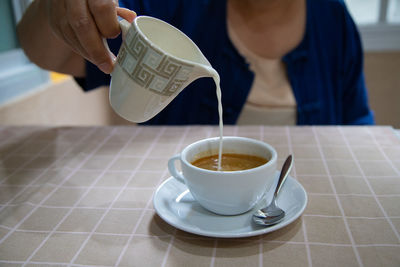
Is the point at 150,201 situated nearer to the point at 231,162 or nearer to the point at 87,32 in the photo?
the point at 231,162

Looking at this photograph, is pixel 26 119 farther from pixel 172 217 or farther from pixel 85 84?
pixel 172 217

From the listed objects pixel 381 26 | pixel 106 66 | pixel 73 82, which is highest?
pixel 106 66

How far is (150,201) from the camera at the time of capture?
0.70 m

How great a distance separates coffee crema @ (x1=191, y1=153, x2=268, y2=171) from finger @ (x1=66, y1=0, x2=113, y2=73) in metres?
0.25

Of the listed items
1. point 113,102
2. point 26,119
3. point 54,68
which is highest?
point 113,102

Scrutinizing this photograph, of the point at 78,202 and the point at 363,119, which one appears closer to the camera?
the point at 78,202

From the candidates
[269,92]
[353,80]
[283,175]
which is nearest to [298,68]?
[269,92]

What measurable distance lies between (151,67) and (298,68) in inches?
33.3

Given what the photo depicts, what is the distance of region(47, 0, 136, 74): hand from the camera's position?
65 cm

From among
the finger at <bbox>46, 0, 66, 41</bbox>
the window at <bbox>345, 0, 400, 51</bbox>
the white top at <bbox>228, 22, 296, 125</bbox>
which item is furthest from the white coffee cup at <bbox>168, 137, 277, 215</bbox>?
the window at <bbox>345, 0, 400, 51</bbox>

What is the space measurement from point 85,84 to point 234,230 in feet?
2.92

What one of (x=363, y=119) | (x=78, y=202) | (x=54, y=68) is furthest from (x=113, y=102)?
(x=363, y=119)

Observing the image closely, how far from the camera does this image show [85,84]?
Result: 1.28 m

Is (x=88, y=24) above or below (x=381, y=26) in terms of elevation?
above
